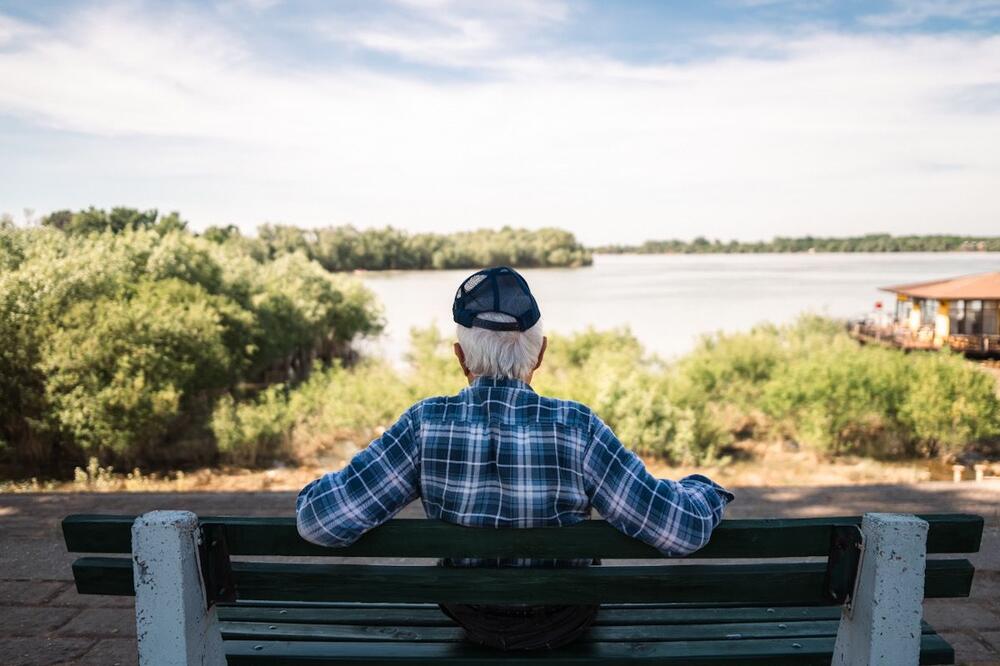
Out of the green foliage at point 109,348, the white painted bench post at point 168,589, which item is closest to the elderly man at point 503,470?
the white painted bench post at point 168,589

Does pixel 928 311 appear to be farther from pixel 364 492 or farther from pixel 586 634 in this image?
pixel 364 492

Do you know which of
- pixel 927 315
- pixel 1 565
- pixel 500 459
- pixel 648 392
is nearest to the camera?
pixel 500 459

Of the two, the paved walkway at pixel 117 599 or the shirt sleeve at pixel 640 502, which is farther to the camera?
the paved walkway at pixel 117 599

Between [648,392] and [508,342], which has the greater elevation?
[508,342]

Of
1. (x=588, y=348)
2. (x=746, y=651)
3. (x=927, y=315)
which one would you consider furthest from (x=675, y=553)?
(x=927, y=315)

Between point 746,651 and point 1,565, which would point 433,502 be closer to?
point 746,651

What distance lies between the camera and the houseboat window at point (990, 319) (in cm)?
3206

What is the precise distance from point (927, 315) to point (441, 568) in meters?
39.5

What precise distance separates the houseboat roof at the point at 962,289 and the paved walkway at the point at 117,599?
3121 cm

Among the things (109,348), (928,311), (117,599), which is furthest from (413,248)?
(117,599)

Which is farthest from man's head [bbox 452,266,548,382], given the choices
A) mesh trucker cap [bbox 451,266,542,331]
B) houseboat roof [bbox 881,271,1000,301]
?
houseboat roof [bbox 881,271,1000,301]

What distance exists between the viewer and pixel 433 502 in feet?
5.90

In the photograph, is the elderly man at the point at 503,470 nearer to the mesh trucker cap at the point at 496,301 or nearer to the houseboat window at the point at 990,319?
the mesh trucker cap at the point at 496,301

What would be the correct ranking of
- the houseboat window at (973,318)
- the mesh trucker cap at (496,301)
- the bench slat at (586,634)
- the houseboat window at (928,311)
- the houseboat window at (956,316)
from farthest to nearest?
A: 1. the houseboat window at (928,311)
2. the houseboat window at (956,316)
3. the houseboat window at (973,318)
4. the bench slat at (586,634)
5. the mesh trucker cap at (496,301)
